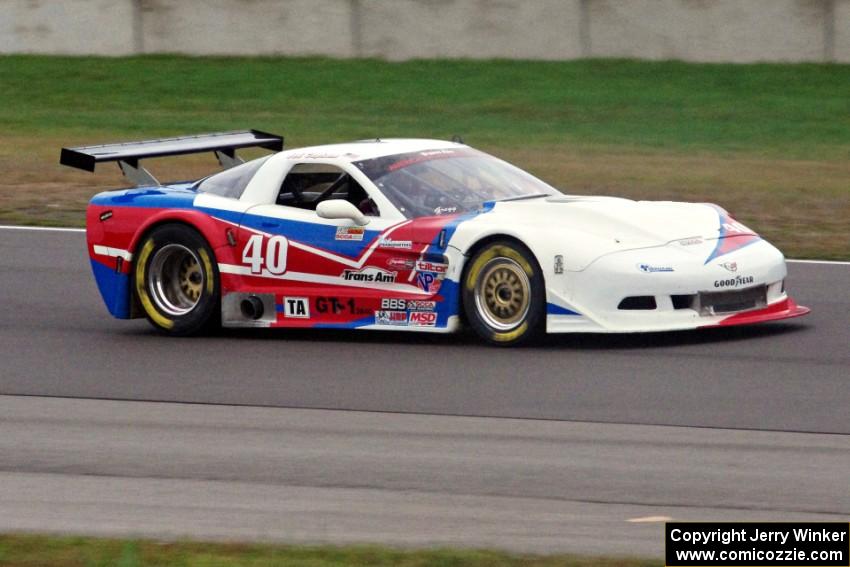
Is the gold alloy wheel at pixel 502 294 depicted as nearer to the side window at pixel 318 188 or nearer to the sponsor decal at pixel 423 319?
the sponsor decal at pixel 423 319

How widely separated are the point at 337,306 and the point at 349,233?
47 cm

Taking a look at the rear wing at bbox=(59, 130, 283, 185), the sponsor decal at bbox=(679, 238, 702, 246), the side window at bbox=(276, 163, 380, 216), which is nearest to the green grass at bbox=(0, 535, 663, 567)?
the sponsor decal at bbox=(679, 238, 702, 246)

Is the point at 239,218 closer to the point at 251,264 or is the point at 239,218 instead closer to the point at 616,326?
the point at 251,264

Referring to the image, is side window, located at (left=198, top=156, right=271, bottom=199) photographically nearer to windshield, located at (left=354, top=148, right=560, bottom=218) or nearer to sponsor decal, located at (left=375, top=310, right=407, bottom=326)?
windshield, located at (left=354, top=148, right=560, bottom=218)

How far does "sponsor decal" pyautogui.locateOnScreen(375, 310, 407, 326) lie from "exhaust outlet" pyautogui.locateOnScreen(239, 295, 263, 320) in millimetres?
901

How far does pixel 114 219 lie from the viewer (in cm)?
1126

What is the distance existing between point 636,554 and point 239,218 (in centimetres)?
549

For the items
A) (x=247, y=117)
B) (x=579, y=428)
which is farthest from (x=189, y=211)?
(x=247, y=117)

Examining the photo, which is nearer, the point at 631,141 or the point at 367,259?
the point at 367,259

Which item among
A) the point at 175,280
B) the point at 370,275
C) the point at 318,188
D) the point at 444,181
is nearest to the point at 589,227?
the point at 444,181

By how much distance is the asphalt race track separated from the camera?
6.39 metres

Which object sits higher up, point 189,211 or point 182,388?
point 189,211

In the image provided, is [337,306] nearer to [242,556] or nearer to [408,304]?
[408,304]

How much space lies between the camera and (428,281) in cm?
1000
